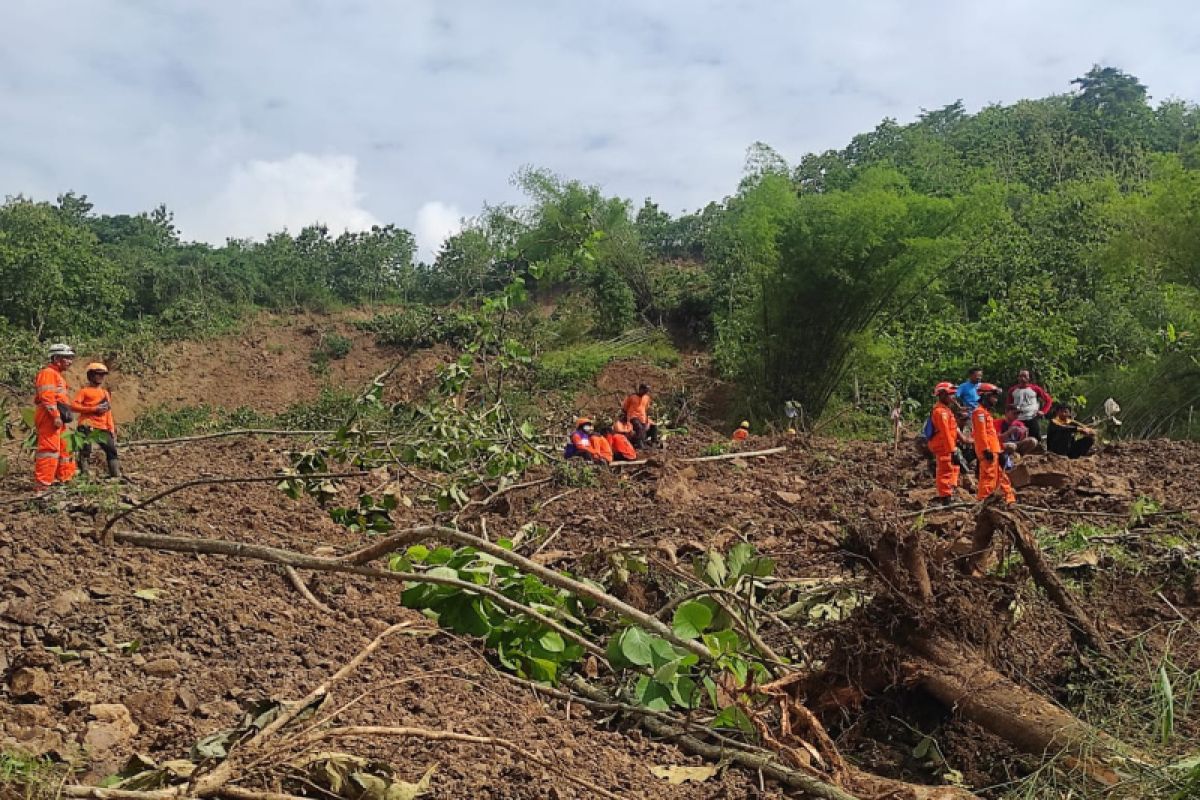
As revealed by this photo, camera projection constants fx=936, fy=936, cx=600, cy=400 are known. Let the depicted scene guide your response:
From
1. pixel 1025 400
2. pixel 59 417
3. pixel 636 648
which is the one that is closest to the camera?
pixel 636 648

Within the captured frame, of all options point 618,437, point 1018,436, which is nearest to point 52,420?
point 618,437

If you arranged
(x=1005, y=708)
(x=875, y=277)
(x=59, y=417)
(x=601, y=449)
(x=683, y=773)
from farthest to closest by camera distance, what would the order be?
(x=875, y=277)
(x=601, y=449)
(x=59, y=417)
(x=1005, y=708)
(x=683, y=773)

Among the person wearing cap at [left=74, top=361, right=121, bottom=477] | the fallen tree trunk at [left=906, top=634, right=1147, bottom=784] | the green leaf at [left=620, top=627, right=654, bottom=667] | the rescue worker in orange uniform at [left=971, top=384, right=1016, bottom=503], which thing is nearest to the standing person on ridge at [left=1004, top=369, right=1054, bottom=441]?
the rescue worker in orange uniform at [left=971, top=384, right=1016, bottom=503]

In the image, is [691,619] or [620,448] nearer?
[691,619]

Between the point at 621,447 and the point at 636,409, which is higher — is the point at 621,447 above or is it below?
below

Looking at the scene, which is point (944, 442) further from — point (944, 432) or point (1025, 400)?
point (1025, 400)

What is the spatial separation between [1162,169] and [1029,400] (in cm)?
971

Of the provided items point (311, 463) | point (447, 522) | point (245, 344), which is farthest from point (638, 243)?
point (311, 463)

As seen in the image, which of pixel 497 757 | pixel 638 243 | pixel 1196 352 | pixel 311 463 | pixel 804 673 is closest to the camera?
pixel 497 757

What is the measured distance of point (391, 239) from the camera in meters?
44.3

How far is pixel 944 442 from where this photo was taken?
8.00 m

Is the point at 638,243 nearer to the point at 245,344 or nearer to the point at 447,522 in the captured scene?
the point at 245,344

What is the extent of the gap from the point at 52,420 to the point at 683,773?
616 cm

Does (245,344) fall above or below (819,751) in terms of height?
above
